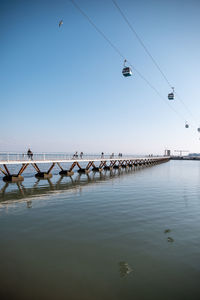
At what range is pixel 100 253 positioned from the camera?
228 inches

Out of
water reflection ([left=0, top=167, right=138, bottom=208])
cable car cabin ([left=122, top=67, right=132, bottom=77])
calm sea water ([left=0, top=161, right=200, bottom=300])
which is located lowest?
water reflection ([left=0, top=167, right=138, bottom=208])

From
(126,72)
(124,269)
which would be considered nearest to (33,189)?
(124,269)

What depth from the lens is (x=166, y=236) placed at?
702 cm

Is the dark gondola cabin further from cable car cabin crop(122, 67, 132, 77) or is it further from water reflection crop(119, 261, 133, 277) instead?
water reflection crop(119, 261, 133, 277)

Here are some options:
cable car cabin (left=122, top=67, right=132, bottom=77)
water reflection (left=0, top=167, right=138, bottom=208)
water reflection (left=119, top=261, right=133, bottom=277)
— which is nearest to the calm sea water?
water reflection (left=119, top=261, right=133, bottom=277)

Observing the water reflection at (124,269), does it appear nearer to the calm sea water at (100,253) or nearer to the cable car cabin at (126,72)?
the calm sea water at (100,253)

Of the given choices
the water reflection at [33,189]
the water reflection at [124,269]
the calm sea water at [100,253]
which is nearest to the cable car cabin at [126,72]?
the water reflection at [33,189]

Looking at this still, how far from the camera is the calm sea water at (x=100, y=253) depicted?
4.27m

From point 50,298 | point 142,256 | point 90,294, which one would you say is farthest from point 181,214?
point 50,298

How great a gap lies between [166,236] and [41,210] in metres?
6.92

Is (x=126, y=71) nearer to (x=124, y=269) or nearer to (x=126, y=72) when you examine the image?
(x=126, y=72)

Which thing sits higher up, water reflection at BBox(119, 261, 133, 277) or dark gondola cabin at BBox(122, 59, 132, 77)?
dark gondola cabin at BBox(122, 59, 132, 77)

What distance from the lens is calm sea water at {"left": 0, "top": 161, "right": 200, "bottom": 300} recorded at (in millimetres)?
4270

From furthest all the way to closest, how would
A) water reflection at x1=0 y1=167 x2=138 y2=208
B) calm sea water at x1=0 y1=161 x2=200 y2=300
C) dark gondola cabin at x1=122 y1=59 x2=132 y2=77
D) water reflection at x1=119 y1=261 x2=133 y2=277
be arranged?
dark gondola cabin at x1=122 y1=59 x2=132 y2=77, water reflection at x1=0 y1=167 x2=138 y2=208, water reflection at x1=119 y1=261 x2=133 y2=277, calm sea water at x1=0 y1=161 x2=200 y2=300
